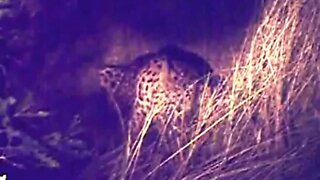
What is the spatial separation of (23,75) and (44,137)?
26 centimetres

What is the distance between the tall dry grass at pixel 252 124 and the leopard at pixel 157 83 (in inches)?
2.0

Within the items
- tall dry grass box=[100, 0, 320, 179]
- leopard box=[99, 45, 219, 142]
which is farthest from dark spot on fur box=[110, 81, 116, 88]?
tall dry grass box=[100, 0, 320, 179]

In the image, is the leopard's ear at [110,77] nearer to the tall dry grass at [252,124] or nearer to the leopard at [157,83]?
the leopard at [157,83]

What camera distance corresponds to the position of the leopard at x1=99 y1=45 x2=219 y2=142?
3.67 meters

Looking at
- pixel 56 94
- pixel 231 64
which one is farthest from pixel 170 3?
pixel 56 94

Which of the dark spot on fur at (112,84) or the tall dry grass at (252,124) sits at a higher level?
the dark spot on fur at (112,84)

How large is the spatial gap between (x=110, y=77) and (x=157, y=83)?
0.64ft

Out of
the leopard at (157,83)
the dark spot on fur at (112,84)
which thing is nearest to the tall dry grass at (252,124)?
the leopard at (157,83)

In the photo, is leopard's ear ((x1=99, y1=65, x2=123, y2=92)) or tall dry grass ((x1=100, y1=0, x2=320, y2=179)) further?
leopard's ear ((x1=99, y1=65, x2=123, y2=92))

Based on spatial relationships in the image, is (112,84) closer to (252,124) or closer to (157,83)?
(157,83)

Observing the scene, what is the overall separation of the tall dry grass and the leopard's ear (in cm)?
20

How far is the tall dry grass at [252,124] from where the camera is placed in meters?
3.56

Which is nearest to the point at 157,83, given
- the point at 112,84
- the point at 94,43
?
the point at 112,84

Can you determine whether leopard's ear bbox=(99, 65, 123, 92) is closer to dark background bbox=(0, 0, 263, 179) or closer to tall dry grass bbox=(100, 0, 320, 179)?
dark background bbox=(0, 0, 263, 179)
